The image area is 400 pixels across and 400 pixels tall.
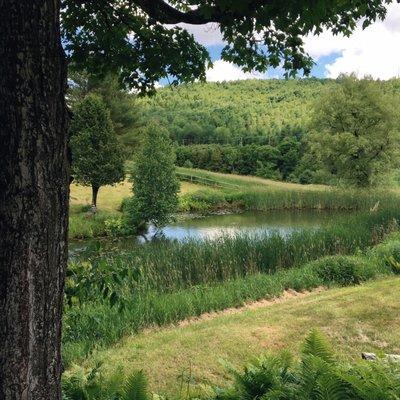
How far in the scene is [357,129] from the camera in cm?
2920

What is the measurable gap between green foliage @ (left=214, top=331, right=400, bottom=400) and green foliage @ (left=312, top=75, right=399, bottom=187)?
25.7 metres

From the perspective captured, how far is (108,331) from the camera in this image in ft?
→ 25.2

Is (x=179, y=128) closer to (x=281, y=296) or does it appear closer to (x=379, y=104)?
(x=379, y=104)

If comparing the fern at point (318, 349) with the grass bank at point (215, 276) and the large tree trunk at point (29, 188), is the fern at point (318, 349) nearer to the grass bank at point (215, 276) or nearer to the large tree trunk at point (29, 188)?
the large tree trunk at point (29, 188)

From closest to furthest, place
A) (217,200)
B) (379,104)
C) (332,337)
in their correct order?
(332,337) < (379,104) < (217,200)

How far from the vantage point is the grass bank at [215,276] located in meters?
7.79

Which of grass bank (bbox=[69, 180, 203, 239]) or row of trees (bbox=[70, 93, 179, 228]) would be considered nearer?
row of trees (bbox=[70, 93, 179, 228])

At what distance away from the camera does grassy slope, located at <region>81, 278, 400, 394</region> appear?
6129mm

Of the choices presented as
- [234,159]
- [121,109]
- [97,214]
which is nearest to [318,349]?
[97,214]

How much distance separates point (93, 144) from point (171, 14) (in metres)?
22.7

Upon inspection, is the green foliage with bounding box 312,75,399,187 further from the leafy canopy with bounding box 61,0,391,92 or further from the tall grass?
the leafy canopy with bounding box 61,0,391,92

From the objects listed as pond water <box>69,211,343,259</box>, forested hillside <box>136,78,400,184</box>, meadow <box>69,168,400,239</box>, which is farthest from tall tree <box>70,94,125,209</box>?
pond water <box>69,211,343,259</box>

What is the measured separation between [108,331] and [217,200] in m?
29.1

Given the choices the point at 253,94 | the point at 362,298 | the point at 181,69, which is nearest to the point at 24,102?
the point at 181,69
